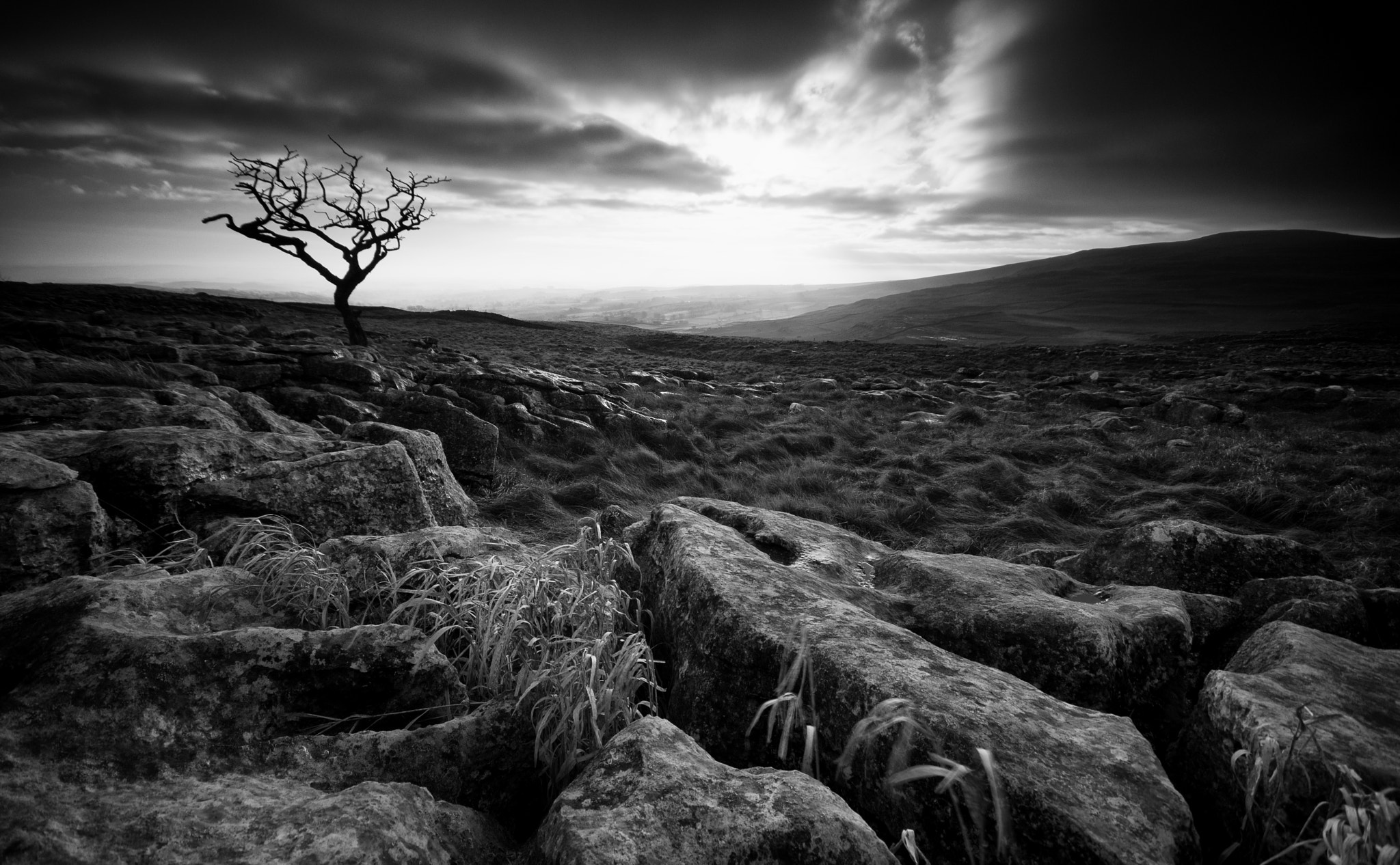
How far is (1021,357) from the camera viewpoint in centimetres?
4284

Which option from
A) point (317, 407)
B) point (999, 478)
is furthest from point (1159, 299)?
point (317, 407)

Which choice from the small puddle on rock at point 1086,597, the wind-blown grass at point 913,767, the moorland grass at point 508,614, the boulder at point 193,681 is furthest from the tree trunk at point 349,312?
the small puddle on rock at point 1086,597

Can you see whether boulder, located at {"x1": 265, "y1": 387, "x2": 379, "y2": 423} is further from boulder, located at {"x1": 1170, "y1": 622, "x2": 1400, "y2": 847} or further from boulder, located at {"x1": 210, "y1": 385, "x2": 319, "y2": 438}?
boulder, located at {"x1": 1170, "y1": 622, "x2": 1400, "y2": 847}

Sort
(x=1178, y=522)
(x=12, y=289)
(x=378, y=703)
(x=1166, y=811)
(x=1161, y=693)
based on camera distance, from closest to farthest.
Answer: (x=1166, y=811), (x=378, y=703), (x=1161, y=693), (x=1178, y=522), (x=12, y=289)

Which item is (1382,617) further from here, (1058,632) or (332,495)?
(332,495)

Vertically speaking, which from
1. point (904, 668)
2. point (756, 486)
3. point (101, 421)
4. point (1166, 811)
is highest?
point (101, 421)

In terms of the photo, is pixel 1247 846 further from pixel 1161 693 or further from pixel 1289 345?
pixel 1289 345

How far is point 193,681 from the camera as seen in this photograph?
2342 mm

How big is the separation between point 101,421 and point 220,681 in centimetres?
554

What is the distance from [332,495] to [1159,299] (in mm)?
172222

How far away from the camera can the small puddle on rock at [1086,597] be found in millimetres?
4379

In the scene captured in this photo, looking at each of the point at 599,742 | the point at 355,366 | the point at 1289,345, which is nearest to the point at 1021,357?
the point at 1289,345

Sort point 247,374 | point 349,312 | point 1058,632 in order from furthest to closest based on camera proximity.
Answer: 1. point 349,312
2. point 247,374
3. point 1058,632

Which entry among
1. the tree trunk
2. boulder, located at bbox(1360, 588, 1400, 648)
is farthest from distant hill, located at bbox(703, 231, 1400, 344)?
boulder, located at bbox(1360, 588, 1400, 648)
